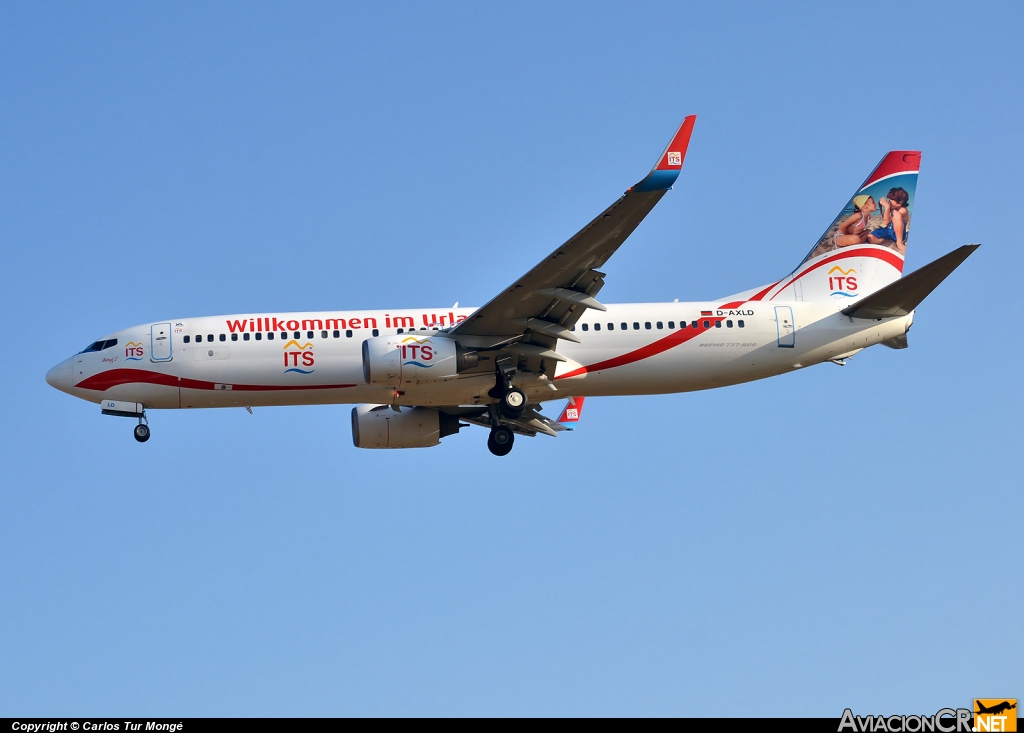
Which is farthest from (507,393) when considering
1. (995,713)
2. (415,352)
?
(995,713)

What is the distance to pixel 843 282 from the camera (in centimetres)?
3750

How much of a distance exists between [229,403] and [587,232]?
11.7 meters

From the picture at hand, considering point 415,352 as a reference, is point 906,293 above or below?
above

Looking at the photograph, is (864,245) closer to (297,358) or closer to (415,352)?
(415,352)

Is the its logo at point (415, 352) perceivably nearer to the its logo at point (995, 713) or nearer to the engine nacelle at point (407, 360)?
the engine nacelle at point (407, 360)

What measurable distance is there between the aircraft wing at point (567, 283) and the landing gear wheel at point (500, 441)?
4.09 meters

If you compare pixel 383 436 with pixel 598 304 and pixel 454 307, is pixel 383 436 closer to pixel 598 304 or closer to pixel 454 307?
pixel 454 307

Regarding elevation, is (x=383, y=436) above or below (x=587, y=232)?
below

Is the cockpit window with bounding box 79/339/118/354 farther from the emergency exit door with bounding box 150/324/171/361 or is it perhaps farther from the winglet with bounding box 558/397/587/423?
the winglet with bounding box 558/397/587/423

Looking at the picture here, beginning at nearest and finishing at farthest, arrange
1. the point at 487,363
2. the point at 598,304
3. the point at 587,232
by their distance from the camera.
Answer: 1. the point at 587,232
2. the point at 598,304
3. the point at 487,363

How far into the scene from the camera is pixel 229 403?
114 ft

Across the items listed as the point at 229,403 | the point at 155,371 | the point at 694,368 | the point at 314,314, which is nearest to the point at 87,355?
the point at 155,371

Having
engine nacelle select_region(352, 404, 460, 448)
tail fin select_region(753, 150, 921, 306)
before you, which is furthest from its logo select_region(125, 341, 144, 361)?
tail fin select_region(753, 150, 921, 306)

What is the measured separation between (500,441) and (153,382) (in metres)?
9.93
